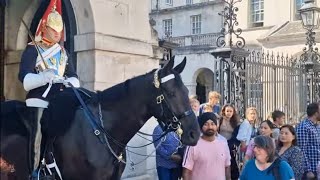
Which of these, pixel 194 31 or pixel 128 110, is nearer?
pixel 128 110

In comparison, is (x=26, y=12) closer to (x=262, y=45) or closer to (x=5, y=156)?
(x=5, y=156)

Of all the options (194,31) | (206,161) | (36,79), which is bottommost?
(206,161)

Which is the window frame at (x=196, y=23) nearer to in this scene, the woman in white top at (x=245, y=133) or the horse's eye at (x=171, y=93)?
the woman in white top at (x=245, y=133)

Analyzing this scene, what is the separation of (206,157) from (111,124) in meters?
1.48

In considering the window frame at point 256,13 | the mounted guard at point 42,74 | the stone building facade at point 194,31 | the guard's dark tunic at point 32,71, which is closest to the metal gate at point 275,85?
the mounted guard at point 42,74

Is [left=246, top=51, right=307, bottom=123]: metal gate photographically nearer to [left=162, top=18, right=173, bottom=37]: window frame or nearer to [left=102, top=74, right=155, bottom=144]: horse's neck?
[left=102, top=74, right=155, bottom=144]: horse's neck

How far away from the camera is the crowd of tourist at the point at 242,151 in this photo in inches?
196

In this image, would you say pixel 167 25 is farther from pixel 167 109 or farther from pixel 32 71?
pixel 167 109

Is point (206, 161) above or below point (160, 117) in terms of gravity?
below

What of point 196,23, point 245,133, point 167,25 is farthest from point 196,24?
Result: point 245,133

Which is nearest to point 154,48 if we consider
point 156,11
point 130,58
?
point 130,58

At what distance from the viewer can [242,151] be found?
25.9ft

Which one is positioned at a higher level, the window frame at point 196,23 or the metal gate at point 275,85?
the window frame at point 196,23

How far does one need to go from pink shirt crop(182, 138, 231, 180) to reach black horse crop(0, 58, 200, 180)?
1.17m
